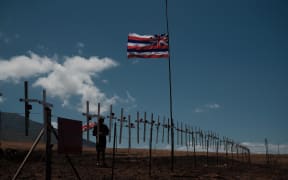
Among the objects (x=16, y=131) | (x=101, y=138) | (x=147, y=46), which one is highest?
(x=147, y=46)

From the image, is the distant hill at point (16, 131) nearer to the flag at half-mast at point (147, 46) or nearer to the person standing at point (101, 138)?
the flag at half-mast at point (147, 46)

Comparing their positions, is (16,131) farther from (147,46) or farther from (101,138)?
(101,138)

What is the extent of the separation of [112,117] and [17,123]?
140 metres

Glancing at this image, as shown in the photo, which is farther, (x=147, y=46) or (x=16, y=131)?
(x=16, y=131)

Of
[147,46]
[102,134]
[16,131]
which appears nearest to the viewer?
[102,134]

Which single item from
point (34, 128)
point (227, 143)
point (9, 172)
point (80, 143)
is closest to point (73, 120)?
point (80, 143)

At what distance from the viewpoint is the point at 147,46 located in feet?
71.0

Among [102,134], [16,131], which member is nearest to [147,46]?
[102,134]

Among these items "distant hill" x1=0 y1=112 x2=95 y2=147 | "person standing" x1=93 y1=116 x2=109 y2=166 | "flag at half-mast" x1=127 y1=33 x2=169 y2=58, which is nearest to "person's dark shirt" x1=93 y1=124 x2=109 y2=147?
"person standing" x1=93 y1=116 x2=109 y2=166

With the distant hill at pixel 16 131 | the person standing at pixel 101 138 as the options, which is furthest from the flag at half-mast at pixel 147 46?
the distant hill at pixel 16 131

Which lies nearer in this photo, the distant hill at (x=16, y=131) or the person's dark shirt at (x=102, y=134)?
the person's dark shirt at (x=102, y=134)

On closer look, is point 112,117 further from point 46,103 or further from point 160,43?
point 46,103

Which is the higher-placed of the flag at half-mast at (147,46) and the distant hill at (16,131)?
the flag at half-mast at (147,46)

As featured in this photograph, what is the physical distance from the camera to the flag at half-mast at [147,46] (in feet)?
68.6
